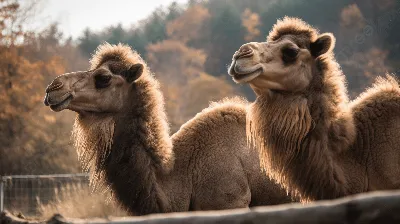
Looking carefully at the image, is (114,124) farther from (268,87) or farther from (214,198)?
(268,87)

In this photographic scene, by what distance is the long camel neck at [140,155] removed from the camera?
18.7 ft

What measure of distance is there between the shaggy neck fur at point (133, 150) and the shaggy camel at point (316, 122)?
1.24m

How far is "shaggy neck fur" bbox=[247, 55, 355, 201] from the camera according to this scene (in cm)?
456

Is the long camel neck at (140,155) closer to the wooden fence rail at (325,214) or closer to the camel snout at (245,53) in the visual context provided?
the camel snout at (245,53)

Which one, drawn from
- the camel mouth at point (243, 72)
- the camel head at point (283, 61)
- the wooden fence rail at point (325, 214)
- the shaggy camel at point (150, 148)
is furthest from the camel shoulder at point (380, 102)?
the wooden fence rail at point (325, 214)

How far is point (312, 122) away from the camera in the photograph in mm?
4676

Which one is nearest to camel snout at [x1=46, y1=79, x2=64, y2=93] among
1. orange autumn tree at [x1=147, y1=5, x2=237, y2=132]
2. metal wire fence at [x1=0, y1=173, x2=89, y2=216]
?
metal wire fence at [x1=0, y1=173, x2=89, y2=216]

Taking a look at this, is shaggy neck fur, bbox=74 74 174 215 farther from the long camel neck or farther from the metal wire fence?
the metal wire fence

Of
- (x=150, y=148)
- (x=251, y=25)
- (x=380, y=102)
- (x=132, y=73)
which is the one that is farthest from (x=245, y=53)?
(x=251, y=25)

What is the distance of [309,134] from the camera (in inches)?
185

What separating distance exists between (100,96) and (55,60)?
1743cm

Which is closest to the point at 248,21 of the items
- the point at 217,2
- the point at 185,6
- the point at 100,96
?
the point at 217,2

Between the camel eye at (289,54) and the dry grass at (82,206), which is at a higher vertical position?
the camel eye at (289,54)

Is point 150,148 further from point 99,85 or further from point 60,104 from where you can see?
point 60,104
